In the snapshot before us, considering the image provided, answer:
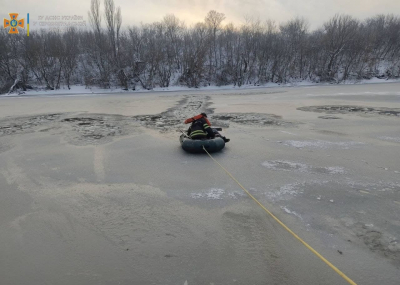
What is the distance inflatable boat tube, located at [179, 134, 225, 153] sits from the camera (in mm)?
6383

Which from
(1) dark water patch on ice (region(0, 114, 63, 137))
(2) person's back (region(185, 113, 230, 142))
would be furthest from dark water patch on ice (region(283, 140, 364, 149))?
(1) dark water patch on ice (region(0, 114, 63, 137))

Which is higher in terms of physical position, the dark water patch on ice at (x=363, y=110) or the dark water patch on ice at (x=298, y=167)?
the dark water patch on ice at (x=363, y=110)

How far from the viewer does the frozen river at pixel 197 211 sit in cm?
271

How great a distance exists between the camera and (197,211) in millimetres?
3854

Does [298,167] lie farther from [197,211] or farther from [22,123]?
[22,123]

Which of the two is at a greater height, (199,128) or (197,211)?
(199,128)

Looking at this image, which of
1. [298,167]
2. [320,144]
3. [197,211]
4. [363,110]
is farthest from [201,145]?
[363,110]

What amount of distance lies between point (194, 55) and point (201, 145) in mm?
33442

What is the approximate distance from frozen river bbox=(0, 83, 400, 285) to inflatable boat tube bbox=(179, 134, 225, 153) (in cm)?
19

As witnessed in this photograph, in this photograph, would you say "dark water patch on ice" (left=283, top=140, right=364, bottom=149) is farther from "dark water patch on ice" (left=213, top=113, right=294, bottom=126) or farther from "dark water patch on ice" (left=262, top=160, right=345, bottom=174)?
"dark water patch on ice" (left=213, top=113, right=294, bottom=126)

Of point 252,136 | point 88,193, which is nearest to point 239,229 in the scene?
point 88,193

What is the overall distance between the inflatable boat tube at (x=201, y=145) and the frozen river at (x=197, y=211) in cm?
19

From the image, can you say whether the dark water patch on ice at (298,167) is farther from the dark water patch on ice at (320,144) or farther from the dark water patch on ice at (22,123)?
the dark water patch on ice at (22,123)

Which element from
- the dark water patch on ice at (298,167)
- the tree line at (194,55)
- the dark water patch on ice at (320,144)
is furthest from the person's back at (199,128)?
the tree line at (194,55)
